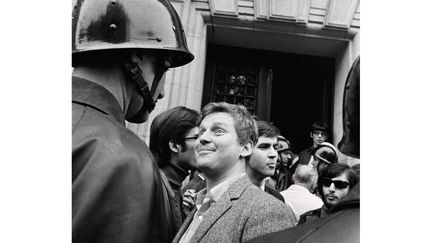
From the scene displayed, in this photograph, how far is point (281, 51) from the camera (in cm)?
683

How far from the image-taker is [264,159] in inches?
120

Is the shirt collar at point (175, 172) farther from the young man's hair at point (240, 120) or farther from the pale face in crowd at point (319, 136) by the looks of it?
the pale face in crowd at point (319, 136)

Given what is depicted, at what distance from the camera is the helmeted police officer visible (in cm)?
136

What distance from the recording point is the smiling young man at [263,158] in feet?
10.0

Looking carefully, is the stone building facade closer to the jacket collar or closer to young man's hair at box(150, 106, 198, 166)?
young man's hair at box(150, 106, 198, 166)

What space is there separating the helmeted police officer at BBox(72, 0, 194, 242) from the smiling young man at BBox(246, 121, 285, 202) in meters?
1.14

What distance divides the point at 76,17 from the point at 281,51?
5.25 metres

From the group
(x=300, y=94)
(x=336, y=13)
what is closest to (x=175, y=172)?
(x=336, y=13)

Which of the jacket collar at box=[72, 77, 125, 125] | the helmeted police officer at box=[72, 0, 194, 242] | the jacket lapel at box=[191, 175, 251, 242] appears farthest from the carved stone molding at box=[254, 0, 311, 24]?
the jacket collar at box=[72, 77, 125, 125]

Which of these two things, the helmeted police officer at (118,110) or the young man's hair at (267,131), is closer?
the helmeted police officer at (118,110)

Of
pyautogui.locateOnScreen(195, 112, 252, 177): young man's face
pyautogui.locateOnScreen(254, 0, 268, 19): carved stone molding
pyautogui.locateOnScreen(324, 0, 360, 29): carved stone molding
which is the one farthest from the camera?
pyautogui.locateOnScreen(254, 0, 268, 19): carved stone molding

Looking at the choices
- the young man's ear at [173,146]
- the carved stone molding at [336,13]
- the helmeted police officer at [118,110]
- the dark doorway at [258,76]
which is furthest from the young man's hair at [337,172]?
the dark doorway at [258,76]
